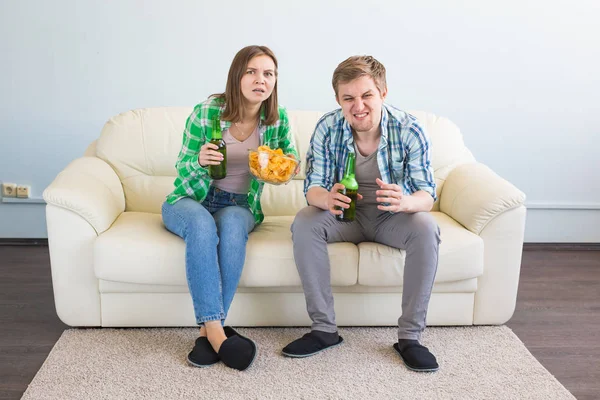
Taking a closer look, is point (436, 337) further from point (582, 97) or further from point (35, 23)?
point (35, 23)

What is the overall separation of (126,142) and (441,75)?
1707 millimetres

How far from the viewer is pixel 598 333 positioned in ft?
8.25

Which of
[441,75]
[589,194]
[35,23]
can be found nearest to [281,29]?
[441,75]

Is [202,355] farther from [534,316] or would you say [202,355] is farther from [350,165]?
[534,316]

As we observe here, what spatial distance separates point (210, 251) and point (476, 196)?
1.06 metres

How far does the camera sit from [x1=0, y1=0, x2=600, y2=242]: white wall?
130 inches

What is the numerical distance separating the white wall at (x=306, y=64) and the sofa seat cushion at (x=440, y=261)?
1322mm

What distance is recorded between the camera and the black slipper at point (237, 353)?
2094 millimetres

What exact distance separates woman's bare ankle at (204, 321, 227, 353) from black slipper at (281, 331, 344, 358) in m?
0.23

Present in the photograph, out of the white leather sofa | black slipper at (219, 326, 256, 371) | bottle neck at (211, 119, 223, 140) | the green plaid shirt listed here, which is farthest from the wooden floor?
bottle neck at (211, 119, 223, 140)

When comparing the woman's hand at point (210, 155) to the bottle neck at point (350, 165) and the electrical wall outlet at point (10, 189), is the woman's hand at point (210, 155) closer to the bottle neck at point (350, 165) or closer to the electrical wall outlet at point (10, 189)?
the bottle neck at point (350, 165)

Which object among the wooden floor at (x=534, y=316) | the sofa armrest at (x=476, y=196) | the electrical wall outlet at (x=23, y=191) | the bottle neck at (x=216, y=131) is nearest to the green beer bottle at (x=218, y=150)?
the bottle neck at (x=216, y=131)

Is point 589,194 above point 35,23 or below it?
below

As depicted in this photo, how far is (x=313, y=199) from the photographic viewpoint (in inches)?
90.5
